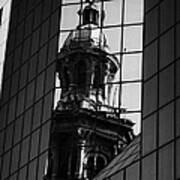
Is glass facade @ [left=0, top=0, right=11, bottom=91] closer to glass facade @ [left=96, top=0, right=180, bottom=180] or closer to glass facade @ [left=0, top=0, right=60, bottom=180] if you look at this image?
glass facade @ [left=0, top=0, right=60, bottom=180]

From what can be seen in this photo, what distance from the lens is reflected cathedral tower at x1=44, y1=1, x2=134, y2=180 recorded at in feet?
232

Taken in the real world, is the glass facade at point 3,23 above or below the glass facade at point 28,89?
above

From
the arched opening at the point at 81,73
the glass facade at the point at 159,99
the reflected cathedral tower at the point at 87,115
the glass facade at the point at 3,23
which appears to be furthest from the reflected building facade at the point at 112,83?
the arched opening at the point at 81,73

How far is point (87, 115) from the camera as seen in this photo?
252 ft

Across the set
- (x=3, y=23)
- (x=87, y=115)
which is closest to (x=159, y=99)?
(x=87, y=115)

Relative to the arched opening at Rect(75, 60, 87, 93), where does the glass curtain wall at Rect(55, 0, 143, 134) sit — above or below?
below

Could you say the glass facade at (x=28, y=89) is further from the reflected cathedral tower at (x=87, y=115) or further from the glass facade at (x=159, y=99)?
the glass facade at (x=159, y=99)

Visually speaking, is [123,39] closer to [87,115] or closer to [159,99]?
[87,115]

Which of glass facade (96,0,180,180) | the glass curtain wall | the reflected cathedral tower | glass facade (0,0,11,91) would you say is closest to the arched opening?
the reflected cathedral tower

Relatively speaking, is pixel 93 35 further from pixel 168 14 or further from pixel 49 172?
pixel 168 14

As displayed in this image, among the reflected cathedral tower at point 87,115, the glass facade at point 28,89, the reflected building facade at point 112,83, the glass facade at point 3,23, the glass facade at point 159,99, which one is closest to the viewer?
the glass facade at point 159,99

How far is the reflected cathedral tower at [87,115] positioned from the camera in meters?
70.8

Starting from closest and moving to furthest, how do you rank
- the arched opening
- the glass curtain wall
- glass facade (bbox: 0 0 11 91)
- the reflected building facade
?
the reflected building facade → the glass curtain wall → glass facade (bbox: 0 0 11 91) → the arched opening

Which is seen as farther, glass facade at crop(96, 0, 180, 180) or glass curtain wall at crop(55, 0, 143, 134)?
glass curtain wall at crop(55, 0, 143, 134)
